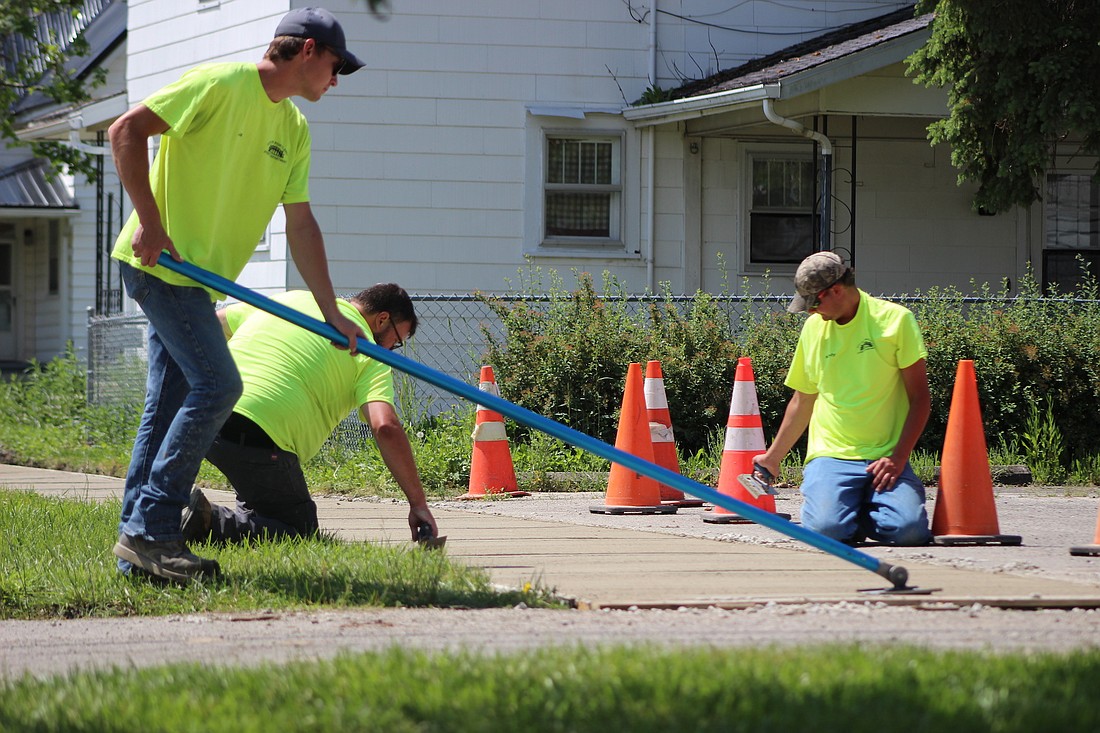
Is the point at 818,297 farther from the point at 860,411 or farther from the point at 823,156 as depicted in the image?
the point at 823,156

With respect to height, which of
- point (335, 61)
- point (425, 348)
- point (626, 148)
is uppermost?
point (626, 148)

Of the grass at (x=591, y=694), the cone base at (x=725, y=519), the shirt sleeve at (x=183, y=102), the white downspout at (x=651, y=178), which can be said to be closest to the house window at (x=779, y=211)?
the white downspout at (x=651, y=178)

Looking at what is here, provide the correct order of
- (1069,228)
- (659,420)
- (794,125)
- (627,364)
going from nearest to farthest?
(659,420), (627,364), (794,125), (1069,228)

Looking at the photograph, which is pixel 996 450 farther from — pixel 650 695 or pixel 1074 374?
pixel 650 695

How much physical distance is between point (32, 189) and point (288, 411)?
19.5 meters

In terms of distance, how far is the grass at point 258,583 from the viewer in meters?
4.75

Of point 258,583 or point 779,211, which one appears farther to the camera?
point 779,211

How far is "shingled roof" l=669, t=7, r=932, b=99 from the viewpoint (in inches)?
551

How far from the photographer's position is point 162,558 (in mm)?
4922

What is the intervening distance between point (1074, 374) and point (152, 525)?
328 inches

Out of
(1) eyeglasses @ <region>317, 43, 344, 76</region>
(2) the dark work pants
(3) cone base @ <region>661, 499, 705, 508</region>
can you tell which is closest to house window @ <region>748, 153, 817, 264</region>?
(3) cone base @ <region>661, 499, 705, 508</region>

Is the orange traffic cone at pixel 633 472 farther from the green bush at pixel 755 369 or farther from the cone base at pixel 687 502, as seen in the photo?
the green bush at pixel 755 369

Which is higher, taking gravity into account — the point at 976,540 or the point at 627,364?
the point at 627,364

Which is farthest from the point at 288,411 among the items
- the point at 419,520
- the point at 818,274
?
the point at 818,274
